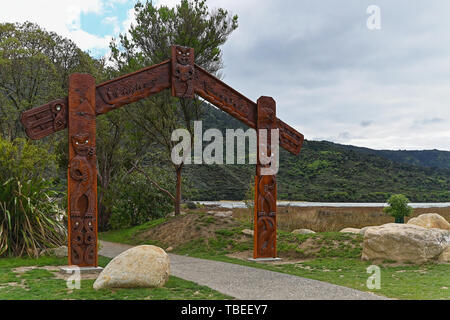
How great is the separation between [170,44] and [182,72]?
706 centimetres

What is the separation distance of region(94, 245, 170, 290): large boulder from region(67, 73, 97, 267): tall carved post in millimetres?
1534

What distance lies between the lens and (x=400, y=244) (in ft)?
31.2

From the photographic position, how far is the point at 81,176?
834 centimetres

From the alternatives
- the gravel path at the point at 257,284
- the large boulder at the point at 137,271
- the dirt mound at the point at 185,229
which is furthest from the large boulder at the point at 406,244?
the dirt mound at the point at 185,229

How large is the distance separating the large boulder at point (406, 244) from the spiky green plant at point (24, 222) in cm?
675

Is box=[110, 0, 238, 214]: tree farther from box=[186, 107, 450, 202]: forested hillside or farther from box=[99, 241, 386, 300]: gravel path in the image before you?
box=[186, 107, 450, 202]: forested hillside

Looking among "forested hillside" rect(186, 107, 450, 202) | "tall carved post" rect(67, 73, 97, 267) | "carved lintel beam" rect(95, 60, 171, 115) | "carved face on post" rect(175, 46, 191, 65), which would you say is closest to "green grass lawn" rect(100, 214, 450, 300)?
"tall carved post" rect(67, 73, 97, 267)

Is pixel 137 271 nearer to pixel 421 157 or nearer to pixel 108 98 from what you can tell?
pixel 108 98

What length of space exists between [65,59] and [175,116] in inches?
289

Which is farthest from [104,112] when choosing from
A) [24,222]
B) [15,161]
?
[24,222]

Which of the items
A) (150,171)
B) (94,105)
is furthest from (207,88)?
(150,171)

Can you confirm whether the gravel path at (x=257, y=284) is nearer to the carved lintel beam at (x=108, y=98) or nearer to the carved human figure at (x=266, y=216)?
the carved human figure at (x=266, y=216)

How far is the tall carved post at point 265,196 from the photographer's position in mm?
10031

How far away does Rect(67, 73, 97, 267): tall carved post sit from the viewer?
8.22 m
